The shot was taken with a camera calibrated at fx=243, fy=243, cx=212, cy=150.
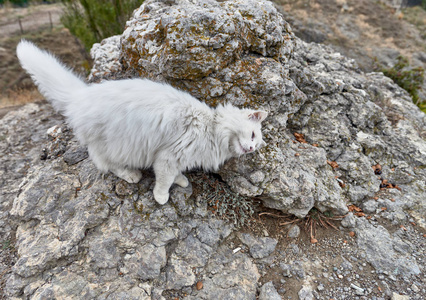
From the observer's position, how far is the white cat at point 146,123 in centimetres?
283

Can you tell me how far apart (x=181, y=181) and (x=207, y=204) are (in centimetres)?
53

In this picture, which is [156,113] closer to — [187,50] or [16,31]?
[187,50]

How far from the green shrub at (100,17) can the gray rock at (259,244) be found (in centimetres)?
861

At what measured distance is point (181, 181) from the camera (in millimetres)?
3439

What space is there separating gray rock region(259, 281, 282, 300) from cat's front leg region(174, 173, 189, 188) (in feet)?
5.55

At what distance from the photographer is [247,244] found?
351 cm

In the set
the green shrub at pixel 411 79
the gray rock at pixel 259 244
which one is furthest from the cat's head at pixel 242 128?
the green shrub at pixel 411 79

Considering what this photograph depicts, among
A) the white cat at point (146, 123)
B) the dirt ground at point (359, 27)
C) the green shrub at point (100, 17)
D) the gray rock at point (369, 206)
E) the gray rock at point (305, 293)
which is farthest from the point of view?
the dirt ground at point (359, 27)

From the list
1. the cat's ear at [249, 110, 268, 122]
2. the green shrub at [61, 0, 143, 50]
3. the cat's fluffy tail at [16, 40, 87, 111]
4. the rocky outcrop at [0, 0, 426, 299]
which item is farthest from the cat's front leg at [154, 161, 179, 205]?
A: the green shrub at [61, 0, 143, 50]

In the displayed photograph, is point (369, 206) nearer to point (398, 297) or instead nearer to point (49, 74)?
point (398, 297)

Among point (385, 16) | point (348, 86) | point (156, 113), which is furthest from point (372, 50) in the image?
point (156, 113)

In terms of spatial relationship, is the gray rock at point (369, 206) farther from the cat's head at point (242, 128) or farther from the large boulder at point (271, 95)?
the cat's head at point (242, 128)

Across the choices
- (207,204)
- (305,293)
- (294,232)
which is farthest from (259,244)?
(207,204)

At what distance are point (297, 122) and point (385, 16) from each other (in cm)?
2467
